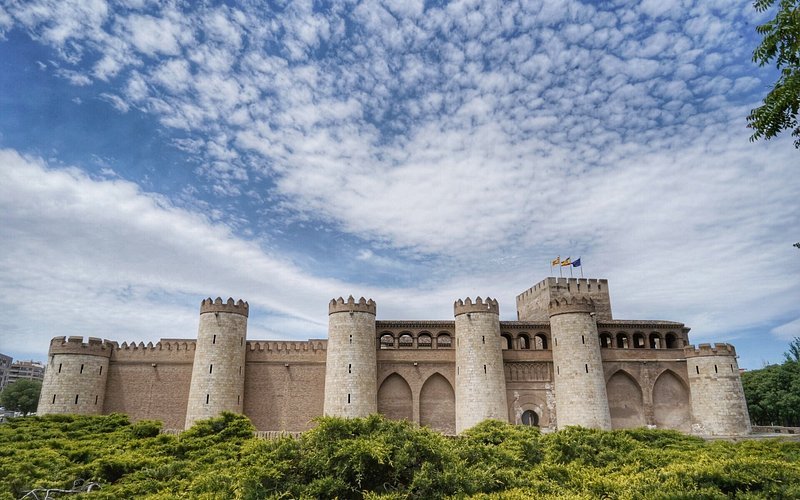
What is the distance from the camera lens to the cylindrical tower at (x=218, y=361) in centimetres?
2962

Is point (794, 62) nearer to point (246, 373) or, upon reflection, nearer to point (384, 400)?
point (384, 400)

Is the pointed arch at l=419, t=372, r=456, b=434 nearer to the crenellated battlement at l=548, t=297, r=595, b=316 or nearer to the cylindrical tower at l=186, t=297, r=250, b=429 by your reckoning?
the crenellated battlement at l=548, t=297, r=595, b=316

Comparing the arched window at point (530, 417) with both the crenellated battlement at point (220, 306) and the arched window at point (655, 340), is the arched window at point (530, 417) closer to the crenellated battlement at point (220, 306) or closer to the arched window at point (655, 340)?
the arched window at point (655, 340)

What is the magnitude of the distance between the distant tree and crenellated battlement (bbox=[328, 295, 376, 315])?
38.3 metres

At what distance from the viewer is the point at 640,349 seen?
3391cm

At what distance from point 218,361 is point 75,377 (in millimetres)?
9502

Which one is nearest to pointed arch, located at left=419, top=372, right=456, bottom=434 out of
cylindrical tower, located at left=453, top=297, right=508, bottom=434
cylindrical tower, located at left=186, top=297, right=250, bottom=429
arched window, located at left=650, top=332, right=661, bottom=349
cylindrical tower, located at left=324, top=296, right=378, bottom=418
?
cylindrical tower, located at left=453, top=297, right=508, bottom=434

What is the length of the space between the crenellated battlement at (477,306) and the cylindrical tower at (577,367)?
3.94m

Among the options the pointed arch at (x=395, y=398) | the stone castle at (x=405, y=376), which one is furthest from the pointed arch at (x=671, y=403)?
the pointed arch at (x=395, y=398)

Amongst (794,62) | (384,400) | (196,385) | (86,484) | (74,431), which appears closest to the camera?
(794,62)

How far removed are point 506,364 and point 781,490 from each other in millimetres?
25590

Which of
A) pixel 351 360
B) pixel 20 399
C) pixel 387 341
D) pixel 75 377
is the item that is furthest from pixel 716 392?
pixel 20 399

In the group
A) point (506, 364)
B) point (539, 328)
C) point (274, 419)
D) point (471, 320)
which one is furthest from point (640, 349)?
point (274, 419)

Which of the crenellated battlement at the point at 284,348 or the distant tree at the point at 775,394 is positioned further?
the distant tree at the point at 775,394
